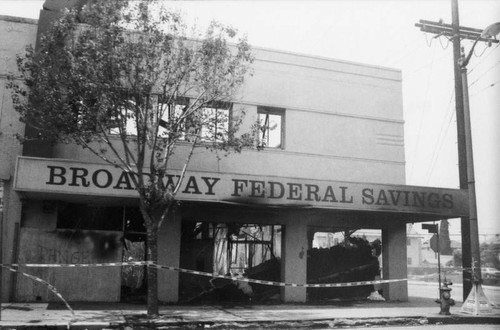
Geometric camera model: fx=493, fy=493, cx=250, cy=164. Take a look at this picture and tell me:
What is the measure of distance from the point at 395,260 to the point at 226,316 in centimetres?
815

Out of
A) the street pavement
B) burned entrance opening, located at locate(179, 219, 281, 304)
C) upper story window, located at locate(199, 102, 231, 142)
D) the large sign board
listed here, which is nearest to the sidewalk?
the street pavement

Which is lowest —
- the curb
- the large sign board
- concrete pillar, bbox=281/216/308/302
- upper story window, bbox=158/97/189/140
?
the curb

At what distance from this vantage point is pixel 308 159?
17.5 m

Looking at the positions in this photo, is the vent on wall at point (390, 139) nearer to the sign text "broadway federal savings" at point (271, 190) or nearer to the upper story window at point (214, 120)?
the sign text "broadway federal savings" at point (271, 190)

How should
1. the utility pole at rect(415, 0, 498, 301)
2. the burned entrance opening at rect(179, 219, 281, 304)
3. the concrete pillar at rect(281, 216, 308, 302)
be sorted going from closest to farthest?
1. the utility pole at rect(415, 0, 498, 301)
2. the burned entrance opening at rect(179, 219, 281, 304)
3. the concrete pillar at rect(281, 216, 308, 302)

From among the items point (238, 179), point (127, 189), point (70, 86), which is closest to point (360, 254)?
point (238, 179)

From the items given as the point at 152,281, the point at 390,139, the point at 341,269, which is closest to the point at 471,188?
the point at 390,139

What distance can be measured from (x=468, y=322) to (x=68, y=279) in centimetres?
1147

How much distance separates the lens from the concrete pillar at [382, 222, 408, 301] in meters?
18.0

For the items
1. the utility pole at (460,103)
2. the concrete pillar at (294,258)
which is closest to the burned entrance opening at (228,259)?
the concrete pillar at (294,258)

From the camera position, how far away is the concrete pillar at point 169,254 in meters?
15.4

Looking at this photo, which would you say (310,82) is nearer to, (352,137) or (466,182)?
(352,137)

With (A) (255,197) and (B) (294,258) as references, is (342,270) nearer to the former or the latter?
(B) (294,258)

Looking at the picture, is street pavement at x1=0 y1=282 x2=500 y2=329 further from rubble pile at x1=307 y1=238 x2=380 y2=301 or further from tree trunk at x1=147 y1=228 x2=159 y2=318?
rubble pile at x1=307 y1=238 x2=380 y2=301
